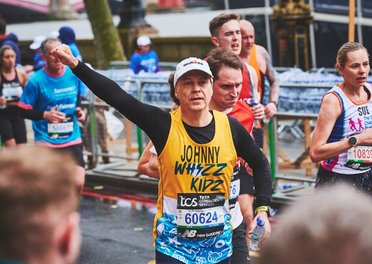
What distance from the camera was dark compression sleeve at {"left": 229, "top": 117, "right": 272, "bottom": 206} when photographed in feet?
17.9

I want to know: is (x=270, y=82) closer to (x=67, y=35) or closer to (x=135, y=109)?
(x=135, y=109)

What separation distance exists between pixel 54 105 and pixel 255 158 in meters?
4.45

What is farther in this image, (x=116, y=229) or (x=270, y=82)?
(x=116, y=229)

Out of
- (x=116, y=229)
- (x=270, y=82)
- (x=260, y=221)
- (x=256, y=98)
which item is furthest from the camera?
(x=116, y=229)

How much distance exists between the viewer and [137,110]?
5.30 m

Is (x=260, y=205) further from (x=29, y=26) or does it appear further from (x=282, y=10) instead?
(x=29, y=26)

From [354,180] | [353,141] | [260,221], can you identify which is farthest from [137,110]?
[354,180]

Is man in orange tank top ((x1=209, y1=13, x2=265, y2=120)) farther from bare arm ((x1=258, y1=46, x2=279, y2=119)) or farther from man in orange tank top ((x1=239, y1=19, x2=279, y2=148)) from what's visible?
bare arm ((x1=258, y1=46, x2=279, y2=119))

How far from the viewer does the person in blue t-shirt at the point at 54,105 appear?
375 inches

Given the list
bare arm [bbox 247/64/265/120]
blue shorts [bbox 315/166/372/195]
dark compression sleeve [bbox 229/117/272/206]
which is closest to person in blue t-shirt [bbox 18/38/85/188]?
bare arm [bbox 247/64/265/120]

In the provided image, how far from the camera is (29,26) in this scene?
137 ft

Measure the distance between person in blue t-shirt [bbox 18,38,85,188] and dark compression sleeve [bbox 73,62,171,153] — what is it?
4.11 m

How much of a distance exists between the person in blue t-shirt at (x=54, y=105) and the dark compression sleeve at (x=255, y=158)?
399 cm

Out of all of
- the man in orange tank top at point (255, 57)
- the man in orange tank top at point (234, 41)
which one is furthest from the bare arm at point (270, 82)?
the man in orange tank top at point (234, 41)
